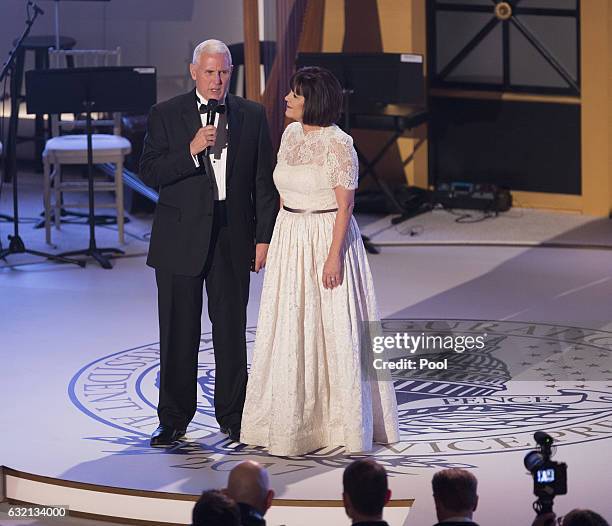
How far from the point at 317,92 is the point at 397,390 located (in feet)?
5.28

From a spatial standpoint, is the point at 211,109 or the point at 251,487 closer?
the point at 251,487

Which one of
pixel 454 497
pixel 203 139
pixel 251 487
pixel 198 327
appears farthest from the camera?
pixel 198 327

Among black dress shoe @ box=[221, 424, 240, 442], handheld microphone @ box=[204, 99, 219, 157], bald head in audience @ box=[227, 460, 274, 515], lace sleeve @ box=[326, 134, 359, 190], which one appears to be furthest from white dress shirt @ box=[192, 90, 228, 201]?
bald head in audience @ box=[227, 460, 274, 515]

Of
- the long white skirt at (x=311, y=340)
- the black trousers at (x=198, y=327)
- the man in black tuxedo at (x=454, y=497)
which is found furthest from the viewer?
the black trousers at (x=198, y=327)

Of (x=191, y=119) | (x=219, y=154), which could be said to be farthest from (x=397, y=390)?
(x=191, y=119)

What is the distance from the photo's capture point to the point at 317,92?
16.4 feet

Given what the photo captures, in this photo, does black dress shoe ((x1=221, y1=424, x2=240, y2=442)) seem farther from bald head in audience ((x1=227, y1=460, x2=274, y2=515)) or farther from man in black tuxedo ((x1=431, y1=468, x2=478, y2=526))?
man in black tuxedo ((x1=431, y1=468, x2=478, y2=526))

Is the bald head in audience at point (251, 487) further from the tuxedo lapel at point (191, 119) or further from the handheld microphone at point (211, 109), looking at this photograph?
the tuxedo lapel at point (191, 119)

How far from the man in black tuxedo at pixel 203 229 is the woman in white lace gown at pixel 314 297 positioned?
0.14 m

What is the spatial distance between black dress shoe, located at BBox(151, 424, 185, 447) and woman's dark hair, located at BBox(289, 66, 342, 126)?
130 centimetres

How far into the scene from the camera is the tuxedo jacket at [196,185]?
5.17 meters

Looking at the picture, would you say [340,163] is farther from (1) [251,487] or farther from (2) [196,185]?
(1) [251,487]

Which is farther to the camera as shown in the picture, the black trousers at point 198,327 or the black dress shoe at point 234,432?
the black dress shoe at point 234,432

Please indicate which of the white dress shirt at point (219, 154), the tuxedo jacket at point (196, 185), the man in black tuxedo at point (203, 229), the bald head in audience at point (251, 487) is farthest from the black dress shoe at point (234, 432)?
the bald head in audience at point (251, 487)
